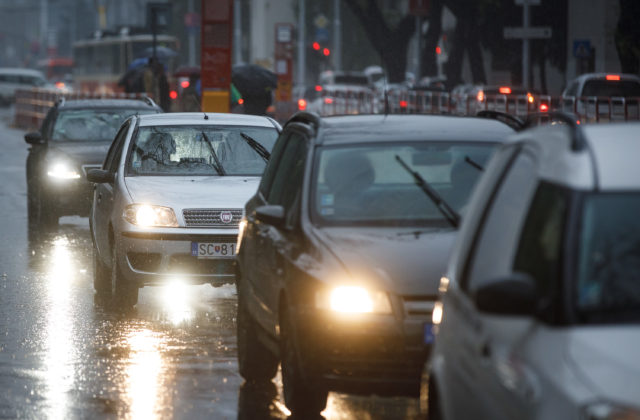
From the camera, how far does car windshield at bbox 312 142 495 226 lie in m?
7.34

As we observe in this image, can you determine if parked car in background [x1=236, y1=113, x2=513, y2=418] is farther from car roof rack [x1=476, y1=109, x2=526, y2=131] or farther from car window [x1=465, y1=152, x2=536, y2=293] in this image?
car window [x1=465, y1=152, x2=536, y2=293]

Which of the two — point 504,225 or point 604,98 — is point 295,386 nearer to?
point 504,225

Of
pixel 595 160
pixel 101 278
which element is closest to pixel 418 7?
pixel 101 278

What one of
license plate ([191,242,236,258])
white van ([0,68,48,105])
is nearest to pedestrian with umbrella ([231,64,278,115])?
license plate ([191,242,236,258])

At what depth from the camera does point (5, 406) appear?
7.41 m

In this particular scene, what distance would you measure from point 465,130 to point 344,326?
1968 mm

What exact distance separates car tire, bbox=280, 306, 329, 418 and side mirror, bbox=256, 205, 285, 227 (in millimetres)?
547

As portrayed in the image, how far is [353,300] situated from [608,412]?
3.13 m

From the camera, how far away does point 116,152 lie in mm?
12508

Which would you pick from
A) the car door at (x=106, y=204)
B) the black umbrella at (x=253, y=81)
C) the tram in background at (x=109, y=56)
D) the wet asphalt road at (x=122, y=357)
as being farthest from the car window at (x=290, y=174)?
the tram in background at (x=109, y=56)

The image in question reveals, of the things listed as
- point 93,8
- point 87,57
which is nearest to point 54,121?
point 87,57

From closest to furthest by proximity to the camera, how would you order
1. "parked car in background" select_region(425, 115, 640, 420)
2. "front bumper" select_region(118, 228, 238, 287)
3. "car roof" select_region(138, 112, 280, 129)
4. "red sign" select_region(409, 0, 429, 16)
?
"parked car in background" select_region(425, 115, 640, 420), "front bumper" select_region(118, 228, 238, 287), "car roof" select_region(138, 112, 280, 129), "red sign" select_region(409, 0, 429, 16)

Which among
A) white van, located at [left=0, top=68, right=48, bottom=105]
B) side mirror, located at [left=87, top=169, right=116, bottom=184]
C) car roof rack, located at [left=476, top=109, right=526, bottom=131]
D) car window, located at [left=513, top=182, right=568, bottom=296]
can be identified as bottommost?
white van, located at [left=0, top=68, right=48, bottom=105]

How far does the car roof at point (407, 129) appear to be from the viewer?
7.74 metres
